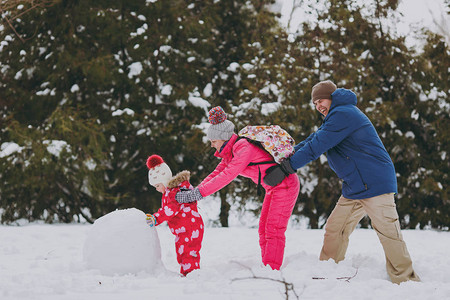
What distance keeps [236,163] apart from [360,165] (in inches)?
40.7

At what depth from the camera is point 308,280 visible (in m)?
3.35

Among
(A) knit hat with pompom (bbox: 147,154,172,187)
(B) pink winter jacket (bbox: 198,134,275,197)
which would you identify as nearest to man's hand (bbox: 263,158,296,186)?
(B) pink winter jacket (bbox: 198,134,275,197)

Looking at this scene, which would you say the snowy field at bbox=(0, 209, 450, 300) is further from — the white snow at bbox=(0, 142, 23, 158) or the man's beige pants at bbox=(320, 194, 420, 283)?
the white snow at bbox=(0, 142, 23, 158)

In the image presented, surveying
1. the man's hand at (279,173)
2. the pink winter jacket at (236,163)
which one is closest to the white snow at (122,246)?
the pink winter jacket at (236,163)

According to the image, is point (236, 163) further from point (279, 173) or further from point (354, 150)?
point (354, 150)

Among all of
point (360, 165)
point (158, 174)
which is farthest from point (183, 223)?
point (360, 165)

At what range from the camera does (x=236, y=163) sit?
4098 millimetres

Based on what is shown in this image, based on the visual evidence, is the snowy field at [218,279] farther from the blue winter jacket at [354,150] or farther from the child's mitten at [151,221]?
the blue winter jacket at [354,150]

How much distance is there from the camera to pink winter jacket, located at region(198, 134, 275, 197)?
407 centimetres

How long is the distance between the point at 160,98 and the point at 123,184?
5.93 feet

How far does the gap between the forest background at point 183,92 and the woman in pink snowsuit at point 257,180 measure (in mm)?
4004

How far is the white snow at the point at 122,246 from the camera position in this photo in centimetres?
390

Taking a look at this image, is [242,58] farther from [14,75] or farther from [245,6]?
[14,75]

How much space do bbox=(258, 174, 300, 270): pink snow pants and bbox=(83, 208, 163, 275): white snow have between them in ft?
3.12
